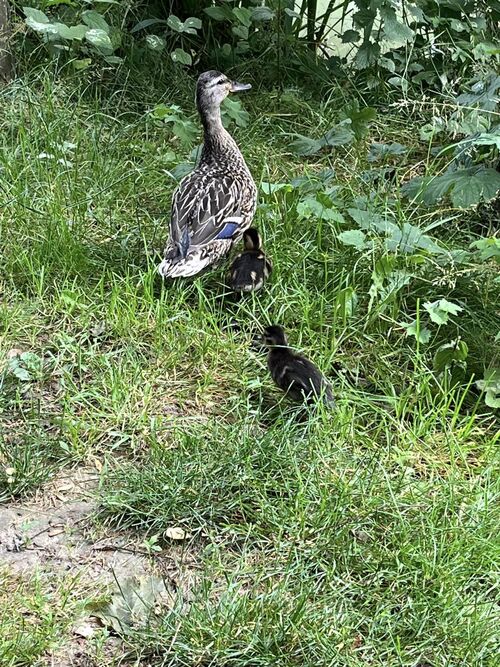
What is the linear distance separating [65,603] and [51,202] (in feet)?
7.44

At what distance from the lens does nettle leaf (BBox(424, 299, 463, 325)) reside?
12.0ft

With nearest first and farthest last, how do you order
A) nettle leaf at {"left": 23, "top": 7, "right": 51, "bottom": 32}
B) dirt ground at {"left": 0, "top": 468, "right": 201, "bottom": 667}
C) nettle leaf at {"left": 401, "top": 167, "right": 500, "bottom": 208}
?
dirt ground at {"left": 0, "top": 468, "right": 201, "bottom": 667}, nettle leaf at {"left": 401, "top": 167, "right": 500, "bottom": 208}, nettle leaf at {"left": 23, "top": 7, "right": 51, "bottom": 32}

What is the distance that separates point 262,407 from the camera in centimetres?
357

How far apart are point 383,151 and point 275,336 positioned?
192 centimetres

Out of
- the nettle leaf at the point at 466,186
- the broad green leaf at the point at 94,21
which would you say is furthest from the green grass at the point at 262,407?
the broad green leaf at the point at 94,21

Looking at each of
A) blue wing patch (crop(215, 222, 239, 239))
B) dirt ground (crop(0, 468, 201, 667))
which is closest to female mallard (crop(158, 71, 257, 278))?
blue wing patch (crop(215, 222, 239, 239))

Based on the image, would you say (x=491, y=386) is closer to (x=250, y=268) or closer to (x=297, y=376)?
(x=297, y=376)

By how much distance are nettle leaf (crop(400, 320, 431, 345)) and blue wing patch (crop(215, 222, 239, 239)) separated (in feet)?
3.06

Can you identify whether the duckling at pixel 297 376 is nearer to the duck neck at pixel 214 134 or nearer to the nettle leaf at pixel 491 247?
the nettle leaf at pixel 491 247

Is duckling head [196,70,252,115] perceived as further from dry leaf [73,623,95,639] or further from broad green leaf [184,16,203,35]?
dry leaf [73,623,95,639]

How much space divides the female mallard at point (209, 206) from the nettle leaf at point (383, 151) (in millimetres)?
917

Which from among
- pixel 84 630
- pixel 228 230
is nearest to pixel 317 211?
pixel 228 230

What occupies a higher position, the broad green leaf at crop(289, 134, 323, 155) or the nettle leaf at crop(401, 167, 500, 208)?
the nettle leaf at crop(401, 167, 500, 208)

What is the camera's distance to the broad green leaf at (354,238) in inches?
159
